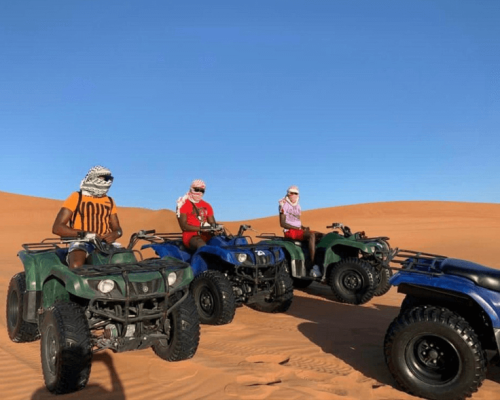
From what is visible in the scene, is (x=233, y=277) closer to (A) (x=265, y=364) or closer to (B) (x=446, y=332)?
(A) (x=265, y=364)

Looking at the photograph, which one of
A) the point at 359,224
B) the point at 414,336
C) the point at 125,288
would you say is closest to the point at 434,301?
the point at 414,336

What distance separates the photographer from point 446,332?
390cm

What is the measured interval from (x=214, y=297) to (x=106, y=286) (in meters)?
2.73

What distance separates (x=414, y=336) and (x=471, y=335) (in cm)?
45

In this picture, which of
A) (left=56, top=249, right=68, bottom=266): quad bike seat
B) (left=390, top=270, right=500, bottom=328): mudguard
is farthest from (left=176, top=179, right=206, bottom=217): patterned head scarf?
(left=390, top=270, right=500, bottom=328): mudguard

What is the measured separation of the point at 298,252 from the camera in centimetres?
916

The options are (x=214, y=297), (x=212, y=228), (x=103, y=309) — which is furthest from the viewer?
(x=212, y=228)

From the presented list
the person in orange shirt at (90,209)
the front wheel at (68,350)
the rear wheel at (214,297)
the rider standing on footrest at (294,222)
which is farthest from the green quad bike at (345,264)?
the front wheel at (68,350)

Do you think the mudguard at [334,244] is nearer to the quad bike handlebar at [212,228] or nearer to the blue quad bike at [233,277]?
the blue quad bike at [233,277]

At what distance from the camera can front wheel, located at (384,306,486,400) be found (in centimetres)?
382

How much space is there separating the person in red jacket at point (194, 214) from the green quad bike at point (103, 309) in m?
2.52

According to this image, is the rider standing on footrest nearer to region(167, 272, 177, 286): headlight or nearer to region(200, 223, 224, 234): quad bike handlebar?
region(200, 223, 224, 234): quad bike handlebar

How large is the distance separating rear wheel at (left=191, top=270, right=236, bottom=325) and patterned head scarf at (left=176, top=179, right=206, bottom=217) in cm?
160

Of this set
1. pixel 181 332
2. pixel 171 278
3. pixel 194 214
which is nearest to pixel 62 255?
pixel 171 278
